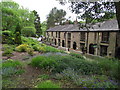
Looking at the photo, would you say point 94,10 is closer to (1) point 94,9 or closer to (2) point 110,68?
(1) point 94,9

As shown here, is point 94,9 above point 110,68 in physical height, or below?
above

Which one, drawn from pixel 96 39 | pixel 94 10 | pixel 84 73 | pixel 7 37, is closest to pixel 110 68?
pixel 84 73

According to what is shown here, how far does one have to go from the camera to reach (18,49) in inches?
365

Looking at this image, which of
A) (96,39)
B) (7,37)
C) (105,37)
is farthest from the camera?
(96,39)

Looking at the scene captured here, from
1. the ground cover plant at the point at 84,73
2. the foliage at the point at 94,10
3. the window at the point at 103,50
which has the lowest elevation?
the window at the point at 103,50

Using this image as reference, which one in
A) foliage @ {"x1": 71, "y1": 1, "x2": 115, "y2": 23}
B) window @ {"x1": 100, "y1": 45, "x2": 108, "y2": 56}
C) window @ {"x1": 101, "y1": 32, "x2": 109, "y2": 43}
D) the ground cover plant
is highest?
foliage @ {"x1": 71, "y1": 1, "x2": 115, "y2": 23}

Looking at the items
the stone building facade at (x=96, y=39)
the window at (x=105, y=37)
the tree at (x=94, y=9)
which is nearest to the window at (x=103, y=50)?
the stone building facade at (x=96, y=39)

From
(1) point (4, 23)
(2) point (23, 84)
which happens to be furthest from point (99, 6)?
(1) point (4, 23)

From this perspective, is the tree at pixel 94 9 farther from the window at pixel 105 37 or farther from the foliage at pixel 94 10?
the window at pixel 105 37

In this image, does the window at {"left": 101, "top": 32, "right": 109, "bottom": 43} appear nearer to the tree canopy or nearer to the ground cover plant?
the tree canopy

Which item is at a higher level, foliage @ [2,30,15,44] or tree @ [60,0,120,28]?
tree @ [60,0,120,28]

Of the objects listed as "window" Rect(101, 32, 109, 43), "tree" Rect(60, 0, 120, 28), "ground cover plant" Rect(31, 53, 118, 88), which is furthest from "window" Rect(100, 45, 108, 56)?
"ground cover plant" Rect(31, 53, 118, 88)

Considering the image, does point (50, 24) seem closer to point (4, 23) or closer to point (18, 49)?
point (4, 23)

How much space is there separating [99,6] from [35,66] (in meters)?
5.34
